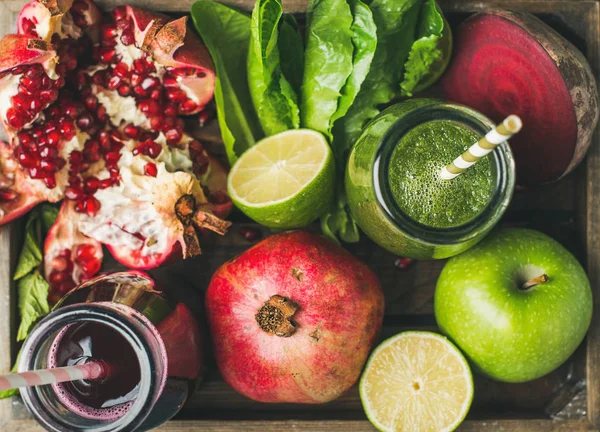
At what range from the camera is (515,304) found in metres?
1.13

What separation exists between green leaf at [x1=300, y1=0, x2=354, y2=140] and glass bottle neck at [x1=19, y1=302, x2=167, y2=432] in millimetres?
499

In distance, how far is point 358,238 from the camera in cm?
128

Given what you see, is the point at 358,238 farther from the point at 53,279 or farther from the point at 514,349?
the point at 53,279

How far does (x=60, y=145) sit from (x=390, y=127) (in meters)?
0.65

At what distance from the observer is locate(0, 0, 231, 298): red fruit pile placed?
118 centimetres

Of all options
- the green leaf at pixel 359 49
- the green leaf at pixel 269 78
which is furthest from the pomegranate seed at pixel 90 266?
the green leaf at pixel 359 49

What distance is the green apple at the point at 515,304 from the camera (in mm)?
1135

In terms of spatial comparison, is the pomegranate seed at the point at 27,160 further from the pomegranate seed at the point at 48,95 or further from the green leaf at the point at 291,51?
the green leaf at the point at 291,51

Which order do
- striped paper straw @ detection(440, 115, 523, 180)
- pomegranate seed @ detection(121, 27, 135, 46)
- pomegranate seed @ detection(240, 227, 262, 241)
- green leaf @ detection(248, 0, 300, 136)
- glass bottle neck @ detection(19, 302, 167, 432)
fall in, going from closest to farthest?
1. striped paper straw @ detection(440, 115, 523, 180)
2. glass bottle neck @ detection(19, 302, 167, 432)
3. green leaf @ detection(248, 0, 300, 136)
4. pomegranate seed @ detection(121, 27, 135, 46)
5. pomegranate seed @ detection(240, 227, 262, 241)

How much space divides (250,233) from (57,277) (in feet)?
1.30

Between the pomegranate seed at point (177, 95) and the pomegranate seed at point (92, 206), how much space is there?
0.84ft

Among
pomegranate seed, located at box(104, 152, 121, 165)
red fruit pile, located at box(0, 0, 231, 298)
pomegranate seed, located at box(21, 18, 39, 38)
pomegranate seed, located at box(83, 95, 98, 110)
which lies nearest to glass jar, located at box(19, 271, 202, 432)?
red fruit pile, located at box(0, 0, 231, 298)

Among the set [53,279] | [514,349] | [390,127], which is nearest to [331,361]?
[514,349]

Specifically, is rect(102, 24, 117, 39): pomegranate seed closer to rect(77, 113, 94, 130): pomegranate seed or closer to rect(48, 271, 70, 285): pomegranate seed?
rect(77, 113, 94, 130): pomegranate seed
